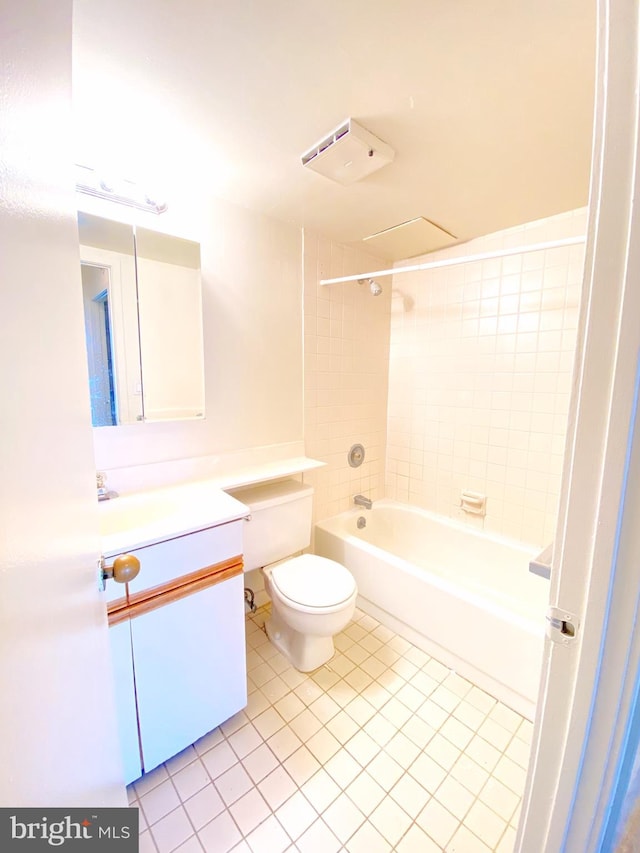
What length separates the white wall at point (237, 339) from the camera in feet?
4.88

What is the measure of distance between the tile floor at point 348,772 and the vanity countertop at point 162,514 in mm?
862

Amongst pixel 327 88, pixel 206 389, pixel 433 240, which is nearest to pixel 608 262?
pixel 327 88

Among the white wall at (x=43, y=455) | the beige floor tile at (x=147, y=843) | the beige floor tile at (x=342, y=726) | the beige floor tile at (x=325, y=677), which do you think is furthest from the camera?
the beige floor tile at (x=325, y=677)

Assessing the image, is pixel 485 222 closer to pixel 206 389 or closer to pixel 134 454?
pixel 206 389

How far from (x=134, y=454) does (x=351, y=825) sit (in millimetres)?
1484

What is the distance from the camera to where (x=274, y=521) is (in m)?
1.68

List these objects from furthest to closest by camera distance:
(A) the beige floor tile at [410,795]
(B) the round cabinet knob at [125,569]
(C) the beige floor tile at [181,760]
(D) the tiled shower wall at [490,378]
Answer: (D) the tiled shower wall at [490,378]
(C) the beige floor tile at [181,760]
(A) the beige floor tile at [410,795]
(B) the round cabinet knob at [125,569]

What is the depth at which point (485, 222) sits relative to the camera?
180 centimetres

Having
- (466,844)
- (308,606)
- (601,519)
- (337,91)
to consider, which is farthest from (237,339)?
(466,844)

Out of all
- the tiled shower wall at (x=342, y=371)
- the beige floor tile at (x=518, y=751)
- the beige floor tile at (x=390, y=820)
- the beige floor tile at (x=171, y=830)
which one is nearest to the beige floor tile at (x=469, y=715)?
the beige floor tile at (x=518, y=751)

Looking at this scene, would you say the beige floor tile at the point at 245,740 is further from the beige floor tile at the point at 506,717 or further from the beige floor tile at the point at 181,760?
the beige floor tile at the point at 506,717

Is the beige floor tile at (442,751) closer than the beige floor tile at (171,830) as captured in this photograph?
No

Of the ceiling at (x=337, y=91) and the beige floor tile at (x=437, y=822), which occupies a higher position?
the ceiling at (x=337, y=91)

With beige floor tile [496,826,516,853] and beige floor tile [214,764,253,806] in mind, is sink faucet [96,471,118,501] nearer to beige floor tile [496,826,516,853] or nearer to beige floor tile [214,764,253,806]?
beige floor tile [214,764,253,806]
